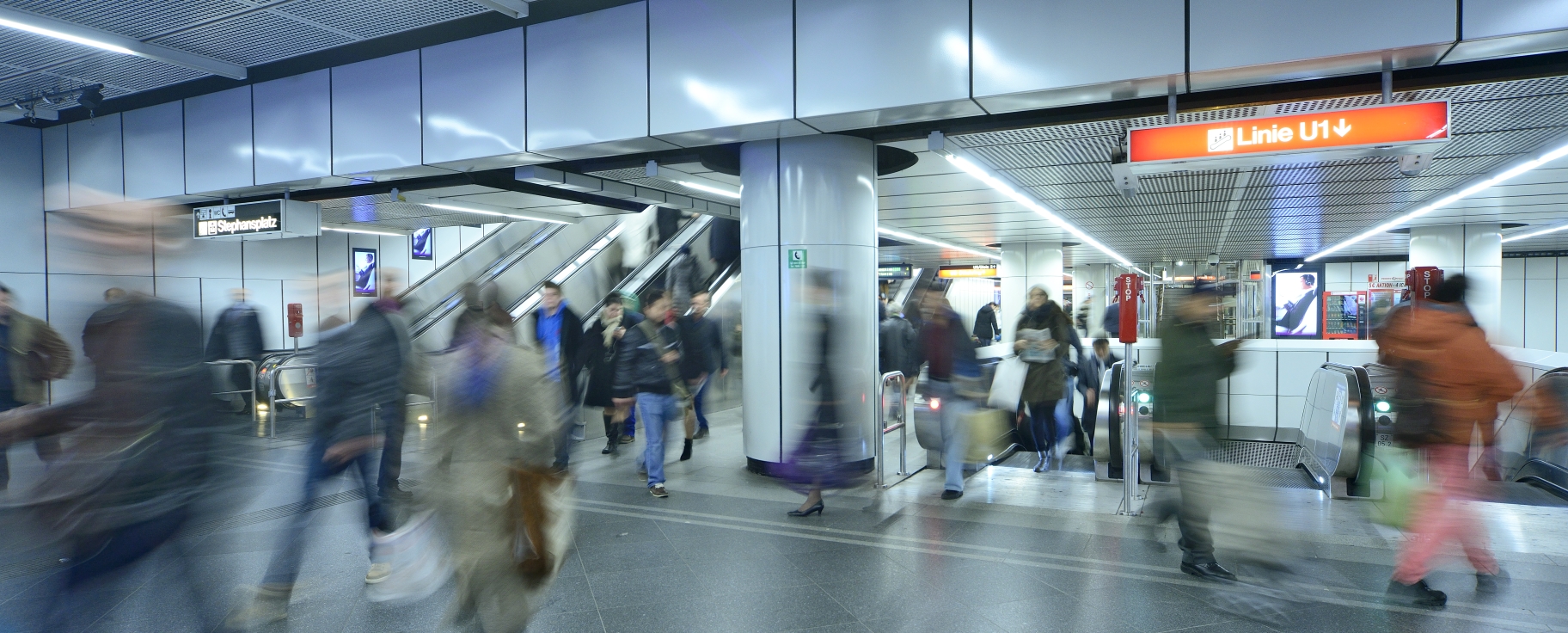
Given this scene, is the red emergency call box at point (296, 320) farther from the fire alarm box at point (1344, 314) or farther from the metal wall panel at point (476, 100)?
the fire alarm box at point (1344, 314)

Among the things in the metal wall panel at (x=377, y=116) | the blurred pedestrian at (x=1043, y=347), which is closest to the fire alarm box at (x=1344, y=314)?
the blurred pedestrian at (x=1043, y=347)

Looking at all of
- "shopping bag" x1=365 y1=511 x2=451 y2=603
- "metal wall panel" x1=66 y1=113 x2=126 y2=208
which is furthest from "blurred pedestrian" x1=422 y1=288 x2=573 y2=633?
"metal wall panel" x1=66 y1=113 x2=126 y2=208

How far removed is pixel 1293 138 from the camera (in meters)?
4.98

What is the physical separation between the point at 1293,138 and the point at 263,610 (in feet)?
20.3

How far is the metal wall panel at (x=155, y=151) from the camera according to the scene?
10.1 m

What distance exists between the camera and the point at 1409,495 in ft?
13.9

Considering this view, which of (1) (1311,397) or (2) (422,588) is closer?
(2) (422,588)

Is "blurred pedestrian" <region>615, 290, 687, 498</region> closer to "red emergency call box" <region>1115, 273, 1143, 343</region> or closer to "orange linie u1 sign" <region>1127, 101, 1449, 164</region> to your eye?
"red emergency call box" <region>1115, 273, 1143, 343</region>

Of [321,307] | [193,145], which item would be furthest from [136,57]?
[321,307]

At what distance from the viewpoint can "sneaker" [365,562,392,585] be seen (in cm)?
455

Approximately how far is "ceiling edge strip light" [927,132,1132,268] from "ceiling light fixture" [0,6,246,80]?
7033 mm

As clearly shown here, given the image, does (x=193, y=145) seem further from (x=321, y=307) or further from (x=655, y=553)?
(x=655, y=553)

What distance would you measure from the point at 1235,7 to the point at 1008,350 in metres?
6.50

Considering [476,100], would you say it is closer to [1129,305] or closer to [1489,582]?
[1129,305]
